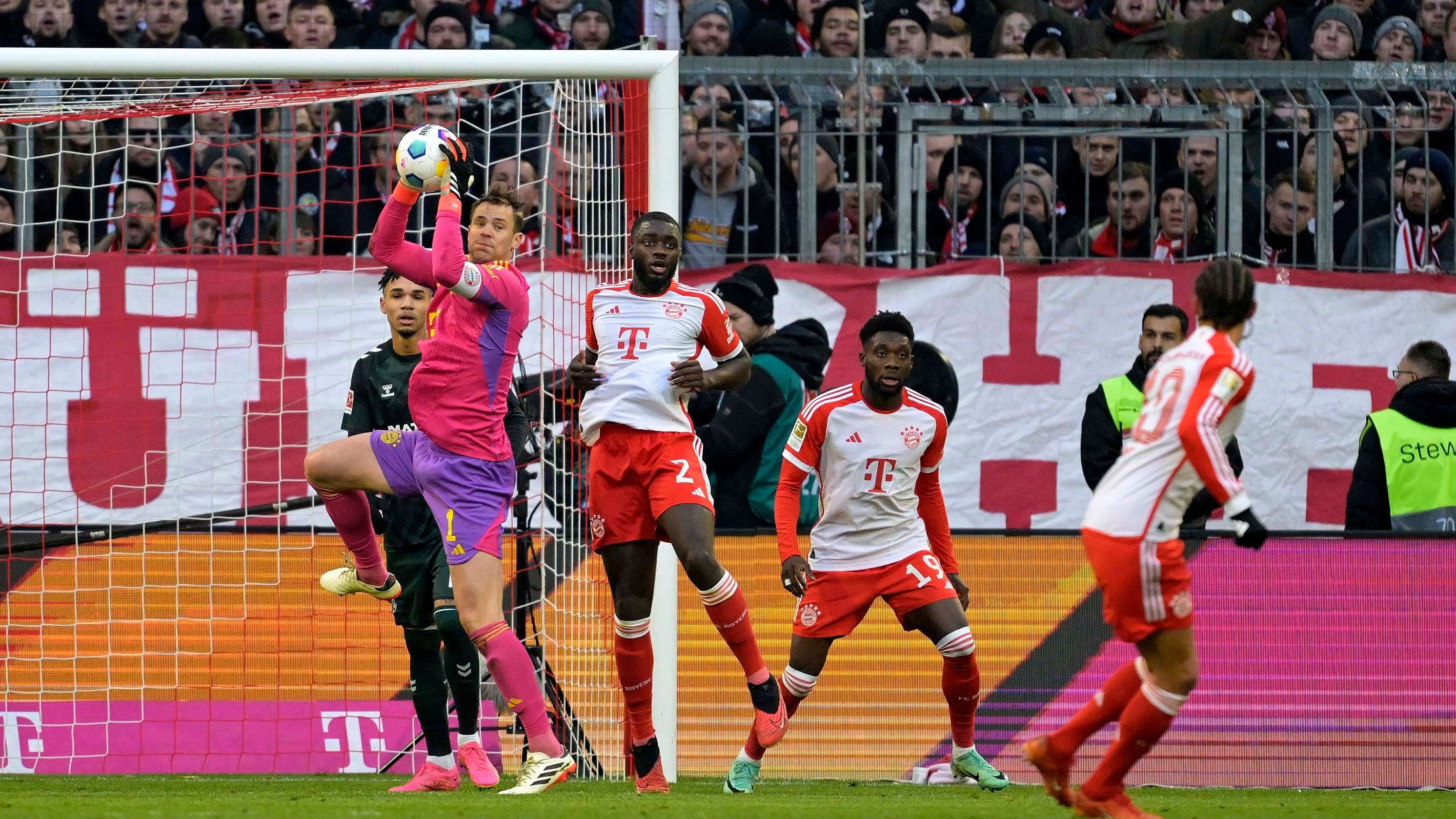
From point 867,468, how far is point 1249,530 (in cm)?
266

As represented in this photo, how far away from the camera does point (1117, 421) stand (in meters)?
8.71

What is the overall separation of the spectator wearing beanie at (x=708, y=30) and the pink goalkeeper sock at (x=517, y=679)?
5983 mm

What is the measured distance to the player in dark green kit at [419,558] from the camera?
7391 millimetres

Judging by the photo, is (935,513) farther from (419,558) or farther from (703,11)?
(703,11)

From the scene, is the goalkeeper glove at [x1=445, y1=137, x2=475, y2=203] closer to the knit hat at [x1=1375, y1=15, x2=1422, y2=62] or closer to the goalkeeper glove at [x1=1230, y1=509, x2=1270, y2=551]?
the goalkeeper glove at [x1=1230, y1=509, x2=1270, y2=551]

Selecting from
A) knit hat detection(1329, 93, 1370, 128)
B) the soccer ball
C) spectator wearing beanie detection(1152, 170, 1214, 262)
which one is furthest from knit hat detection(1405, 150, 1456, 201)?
the soccer ball

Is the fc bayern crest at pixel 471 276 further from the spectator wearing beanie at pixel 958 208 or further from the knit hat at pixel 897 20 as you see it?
the knit hat at pixel 897 20

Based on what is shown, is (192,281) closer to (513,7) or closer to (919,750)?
(513,7)

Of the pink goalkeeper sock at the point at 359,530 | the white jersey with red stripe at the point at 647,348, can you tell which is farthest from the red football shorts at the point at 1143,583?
the pink goalkeeper sock at the point at 359,530

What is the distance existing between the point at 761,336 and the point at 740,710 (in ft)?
6.80

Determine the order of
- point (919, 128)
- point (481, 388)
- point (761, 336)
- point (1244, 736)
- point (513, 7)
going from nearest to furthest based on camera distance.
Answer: point (481, 388), point (1244, 736), point (761, 336), point (919, 128), point (513, 7)

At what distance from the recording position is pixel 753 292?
927 cm

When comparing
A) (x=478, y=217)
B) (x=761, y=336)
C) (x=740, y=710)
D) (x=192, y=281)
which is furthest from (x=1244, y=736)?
(x=192, y=281)

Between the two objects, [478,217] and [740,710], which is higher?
[478,217]
